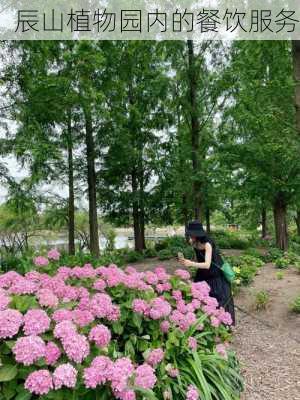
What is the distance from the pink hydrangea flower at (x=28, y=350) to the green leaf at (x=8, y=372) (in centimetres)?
5

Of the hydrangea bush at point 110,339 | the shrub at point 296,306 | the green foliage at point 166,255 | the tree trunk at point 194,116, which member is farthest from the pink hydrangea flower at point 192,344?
the green foliage at point 166,255

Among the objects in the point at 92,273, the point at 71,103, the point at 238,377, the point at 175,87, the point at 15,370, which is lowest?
the point at 238,377

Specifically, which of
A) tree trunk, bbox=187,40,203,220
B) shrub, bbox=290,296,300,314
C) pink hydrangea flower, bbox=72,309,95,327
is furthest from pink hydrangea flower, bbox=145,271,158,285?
tree trunk, bbox=187,40,203,220

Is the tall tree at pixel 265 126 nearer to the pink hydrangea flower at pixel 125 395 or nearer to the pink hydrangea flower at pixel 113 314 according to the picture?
the pink hydrangea flower at pixel 113 314

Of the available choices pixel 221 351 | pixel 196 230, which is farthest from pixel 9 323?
pixel 196 230

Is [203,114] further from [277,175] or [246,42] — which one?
[246,42]

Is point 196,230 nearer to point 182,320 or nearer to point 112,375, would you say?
point 182,320

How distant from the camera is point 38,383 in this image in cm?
134

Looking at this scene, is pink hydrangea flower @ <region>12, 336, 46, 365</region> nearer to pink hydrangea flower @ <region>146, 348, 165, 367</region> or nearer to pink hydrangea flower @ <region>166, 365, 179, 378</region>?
pink hydrangea flower @ <region>146, 348, 165, 367</region>

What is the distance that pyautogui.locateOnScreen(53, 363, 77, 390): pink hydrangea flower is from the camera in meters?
1.35

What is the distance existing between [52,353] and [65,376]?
0.13 m

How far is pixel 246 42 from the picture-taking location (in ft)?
17.1

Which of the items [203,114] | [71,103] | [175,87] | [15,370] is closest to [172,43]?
[175,87]

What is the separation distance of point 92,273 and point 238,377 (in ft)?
3.97
